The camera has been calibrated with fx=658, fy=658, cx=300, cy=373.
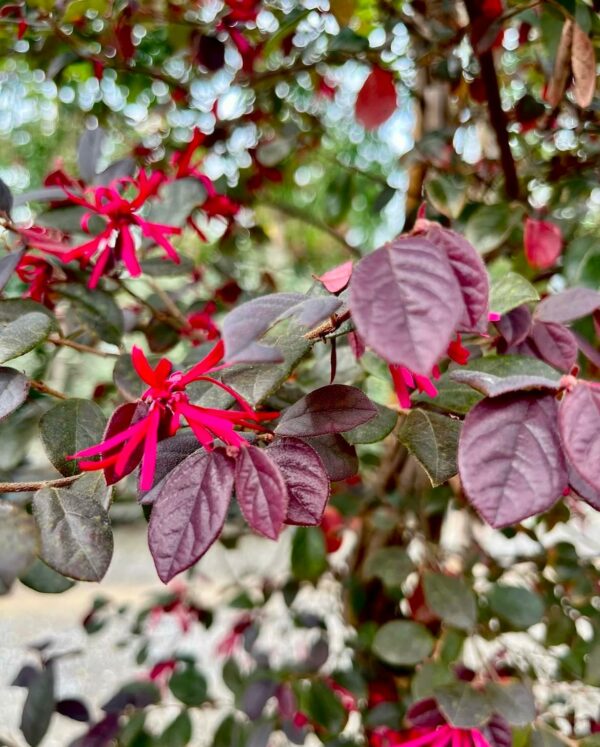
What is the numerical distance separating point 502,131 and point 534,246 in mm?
117

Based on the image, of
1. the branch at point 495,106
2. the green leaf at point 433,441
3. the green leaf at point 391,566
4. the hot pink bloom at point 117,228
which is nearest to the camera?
the green leaf at point 433,441

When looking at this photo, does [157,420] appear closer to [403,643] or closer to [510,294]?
[510,294]

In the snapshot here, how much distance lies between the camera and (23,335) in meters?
0.32

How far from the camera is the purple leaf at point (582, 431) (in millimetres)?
208

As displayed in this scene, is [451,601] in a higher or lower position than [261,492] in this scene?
lower

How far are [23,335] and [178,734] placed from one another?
0.59m

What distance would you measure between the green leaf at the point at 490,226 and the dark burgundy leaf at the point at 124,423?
1.26 feet

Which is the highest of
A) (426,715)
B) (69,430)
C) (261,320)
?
(261,320)

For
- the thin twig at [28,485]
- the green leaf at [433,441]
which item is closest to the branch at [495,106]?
the green leaf at [433,441]

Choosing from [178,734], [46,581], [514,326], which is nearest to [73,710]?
[178,734]

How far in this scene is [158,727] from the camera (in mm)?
1500

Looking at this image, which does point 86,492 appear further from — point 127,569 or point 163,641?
point 127,569

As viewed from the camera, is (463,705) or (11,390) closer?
(11,390)

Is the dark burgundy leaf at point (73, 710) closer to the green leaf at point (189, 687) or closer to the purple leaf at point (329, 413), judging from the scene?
the green leaf at point (189, 687)
